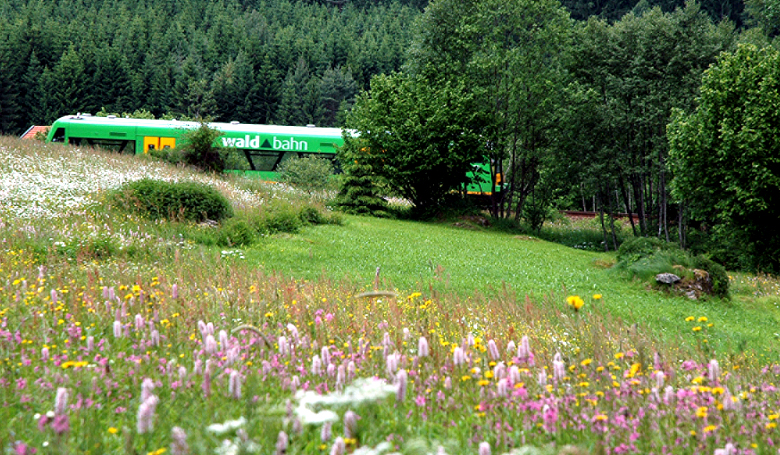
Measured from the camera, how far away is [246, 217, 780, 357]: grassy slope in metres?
9.50

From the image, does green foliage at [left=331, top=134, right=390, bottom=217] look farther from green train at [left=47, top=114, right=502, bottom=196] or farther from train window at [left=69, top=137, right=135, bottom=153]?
train window at [left=69, top=137, right=135, bottom=153]

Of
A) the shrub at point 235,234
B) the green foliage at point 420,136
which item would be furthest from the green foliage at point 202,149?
the shrub at point 235,234

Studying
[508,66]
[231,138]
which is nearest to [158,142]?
[231,138]

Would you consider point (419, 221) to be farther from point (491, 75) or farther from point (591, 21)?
point (591, 21)

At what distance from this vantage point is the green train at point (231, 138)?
31719 mm

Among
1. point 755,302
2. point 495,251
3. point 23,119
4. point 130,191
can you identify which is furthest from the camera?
point 23,119

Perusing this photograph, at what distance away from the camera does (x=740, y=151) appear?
20.5 meters

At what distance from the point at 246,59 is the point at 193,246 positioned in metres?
89.9

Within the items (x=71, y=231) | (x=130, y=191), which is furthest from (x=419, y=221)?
(x=71, y=231)

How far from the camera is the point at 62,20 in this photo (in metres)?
100

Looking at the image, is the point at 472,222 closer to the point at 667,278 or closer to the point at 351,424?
the point at 667,278

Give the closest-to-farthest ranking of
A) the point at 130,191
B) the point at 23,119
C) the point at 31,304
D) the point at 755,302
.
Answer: the point at 31,304 < the point at 755,302 < the point at 130,191 < the point at 23,119

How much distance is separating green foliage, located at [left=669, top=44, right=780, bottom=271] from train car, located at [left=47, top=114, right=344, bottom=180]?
16.7 metres

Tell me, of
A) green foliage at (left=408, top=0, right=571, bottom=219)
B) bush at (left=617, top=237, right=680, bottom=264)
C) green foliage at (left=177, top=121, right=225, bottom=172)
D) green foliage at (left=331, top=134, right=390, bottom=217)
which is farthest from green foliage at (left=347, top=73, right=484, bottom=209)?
bush at (left=617, top=237, right=680, bottom=264)
